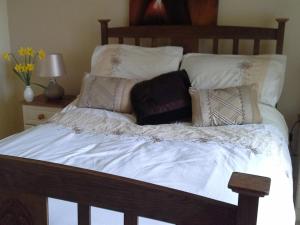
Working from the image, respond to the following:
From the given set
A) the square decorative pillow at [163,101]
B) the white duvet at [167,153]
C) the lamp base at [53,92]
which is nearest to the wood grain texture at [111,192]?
the white duvet at [167,153]

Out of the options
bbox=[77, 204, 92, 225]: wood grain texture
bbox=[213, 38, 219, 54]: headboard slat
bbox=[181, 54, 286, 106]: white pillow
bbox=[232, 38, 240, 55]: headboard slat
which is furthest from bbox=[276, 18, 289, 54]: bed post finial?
bbox=[77, 204, 92, 225]: wood grain texture

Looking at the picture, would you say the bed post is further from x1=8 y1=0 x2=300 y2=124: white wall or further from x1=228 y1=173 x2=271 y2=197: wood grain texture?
x1=8 y1=0 x2=300 y2=124: white wall

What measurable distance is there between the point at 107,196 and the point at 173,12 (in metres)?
2.08

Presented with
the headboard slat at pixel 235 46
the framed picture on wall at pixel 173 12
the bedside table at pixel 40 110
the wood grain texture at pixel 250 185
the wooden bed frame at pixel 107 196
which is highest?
the framed picture on wall at pixel 173 12

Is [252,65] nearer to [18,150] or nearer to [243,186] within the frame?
[18,150]

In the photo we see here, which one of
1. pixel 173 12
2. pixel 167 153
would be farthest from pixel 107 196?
pixel 173 12

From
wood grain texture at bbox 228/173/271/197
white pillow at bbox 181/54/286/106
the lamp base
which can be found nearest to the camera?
wood grain texture at bbox 228/173/271/197

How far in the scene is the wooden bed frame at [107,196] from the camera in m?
0.77

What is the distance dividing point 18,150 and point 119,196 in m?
1.03

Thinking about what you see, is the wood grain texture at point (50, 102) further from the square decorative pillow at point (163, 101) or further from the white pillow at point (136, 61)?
the square decorative pillow at point (163, 101)

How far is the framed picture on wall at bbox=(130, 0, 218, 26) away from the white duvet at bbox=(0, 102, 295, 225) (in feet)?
2.82

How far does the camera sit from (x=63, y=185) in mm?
902

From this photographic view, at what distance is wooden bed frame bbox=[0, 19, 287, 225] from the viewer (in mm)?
770

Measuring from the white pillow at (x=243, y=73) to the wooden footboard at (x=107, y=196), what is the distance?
1.48 meters
